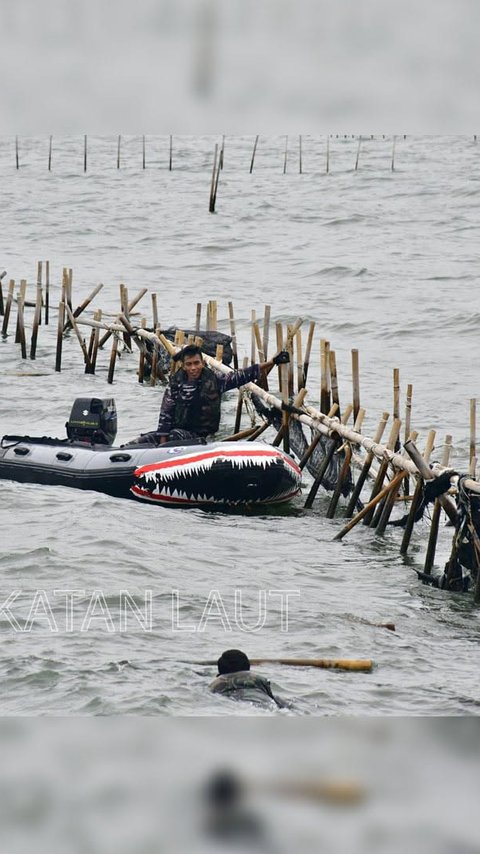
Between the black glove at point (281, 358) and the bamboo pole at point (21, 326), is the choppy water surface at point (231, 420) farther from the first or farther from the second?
the black glove at point (281, 358)

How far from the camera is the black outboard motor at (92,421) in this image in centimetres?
1235

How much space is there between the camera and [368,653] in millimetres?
7191

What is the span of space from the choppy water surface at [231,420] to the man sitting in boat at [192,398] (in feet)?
4.10

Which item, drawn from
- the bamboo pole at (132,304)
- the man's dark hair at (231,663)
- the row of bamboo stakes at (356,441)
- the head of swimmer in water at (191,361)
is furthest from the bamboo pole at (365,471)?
the bamboo pole at (132,304)

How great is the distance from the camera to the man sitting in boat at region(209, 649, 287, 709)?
555 centimetres

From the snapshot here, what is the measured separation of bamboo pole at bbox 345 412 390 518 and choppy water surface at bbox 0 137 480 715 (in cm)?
29

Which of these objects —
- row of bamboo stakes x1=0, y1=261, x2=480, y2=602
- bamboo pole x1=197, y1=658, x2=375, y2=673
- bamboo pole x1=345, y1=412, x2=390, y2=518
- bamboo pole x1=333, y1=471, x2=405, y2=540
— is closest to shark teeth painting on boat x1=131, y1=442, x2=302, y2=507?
row of bamboo stakes x1=0, y1=261, x2=480, y2=602

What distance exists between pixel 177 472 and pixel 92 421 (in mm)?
1276

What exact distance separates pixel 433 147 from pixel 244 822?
57774 mm

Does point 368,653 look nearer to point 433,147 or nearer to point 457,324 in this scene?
point 457,324

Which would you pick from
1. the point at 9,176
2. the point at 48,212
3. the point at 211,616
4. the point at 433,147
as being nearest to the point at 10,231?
the point at 48,212

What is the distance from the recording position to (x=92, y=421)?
12422 mm

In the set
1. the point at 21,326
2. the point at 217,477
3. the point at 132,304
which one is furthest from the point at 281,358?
the point at 21,326

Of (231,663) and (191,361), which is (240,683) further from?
(191,361)
